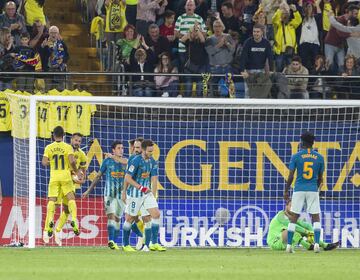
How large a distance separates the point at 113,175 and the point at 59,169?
938 millimetres

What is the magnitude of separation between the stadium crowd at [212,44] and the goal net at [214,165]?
0.72 meters

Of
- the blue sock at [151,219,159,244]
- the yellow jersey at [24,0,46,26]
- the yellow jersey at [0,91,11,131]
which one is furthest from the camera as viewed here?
the yellow jersey at [24,0,46,26]

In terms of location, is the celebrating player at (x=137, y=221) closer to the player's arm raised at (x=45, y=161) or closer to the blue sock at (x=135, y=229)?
the blue sock at (x=135, y=229)

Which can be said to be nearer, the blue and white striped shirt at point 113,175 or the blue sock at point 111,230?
the blue sock at point 111,230

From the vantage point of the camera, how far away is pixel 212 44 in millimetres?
26250

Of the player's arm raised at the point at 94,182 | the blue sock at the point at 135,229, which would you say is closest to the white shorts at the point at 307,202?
the blue sock at the point at 135,229

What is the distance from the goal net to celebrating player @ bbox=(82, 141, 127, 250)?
1611mm

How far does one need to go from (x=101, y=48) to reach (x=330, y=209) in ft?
19.2

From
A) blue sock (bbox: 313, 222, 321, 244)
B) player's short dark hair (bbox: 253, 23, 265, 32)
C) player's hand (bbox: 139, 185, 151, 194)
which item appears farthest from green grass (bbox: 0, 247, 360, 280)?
player's short dark hair (bbox: 253, 23, 265, 32)

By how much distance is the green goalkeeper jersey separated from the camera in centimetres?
2243

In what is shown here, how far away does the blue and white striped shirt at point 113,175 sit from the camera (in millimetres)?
23062

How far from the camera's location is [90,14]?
28.8 meters

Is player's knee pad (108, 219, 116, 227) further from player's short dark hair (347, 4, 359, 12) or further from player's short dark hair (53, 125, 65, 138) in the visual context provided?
player's short dark hair (347, 4, 359, 12)

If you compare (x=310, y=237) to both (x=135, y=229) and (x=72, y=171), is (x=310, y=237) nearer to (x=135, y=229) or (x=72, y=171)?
(x=135, y=229)
